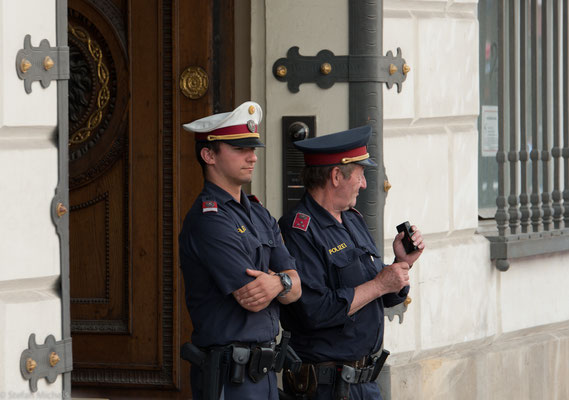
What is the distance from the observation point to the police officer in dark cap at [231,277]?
156 inches

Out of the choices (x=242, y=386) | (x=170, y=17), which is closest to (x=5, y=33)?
(x=242, y=386)

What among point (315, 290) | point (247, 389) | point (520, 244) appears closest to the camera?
point (247, 389)

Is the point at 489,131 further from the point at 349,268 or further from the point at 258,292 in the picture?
the point at 258,292

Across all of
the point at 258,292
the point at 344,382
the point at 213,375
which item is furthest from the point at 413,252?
the point at 213,375

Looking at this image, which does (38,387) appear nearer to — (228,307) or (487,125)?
(228,307)

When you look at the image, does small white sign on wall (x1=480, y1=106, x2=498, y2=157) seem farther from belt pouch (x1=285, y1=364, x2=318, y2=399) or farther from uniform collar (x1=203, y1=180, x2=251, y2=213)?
uniform collar (x1=203, y1=180, x2=251, y2=213)

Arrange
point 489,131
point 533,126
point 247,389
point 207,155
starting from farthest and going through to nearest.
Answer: point 533,126 < point 489,131 < point 207,155 < point 247,389

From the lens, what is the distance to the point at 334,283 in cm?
451

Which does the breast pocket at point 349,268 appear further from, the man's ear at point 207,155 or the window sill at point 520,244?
the window sill at point 520,244

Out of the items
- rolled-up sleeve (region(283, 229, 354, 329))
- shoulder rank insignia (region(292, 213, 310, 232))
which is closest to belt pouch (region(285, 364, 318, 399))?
rolled-up sleeve (region(283, 229, 354, 329))

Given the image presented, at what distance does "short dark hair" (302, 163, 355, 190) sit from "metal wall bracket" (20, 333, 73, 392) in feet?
3.78

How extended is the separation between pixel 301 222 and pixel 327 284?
0.86 feet

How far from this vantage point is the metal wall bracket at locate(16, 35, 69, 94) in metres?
3.90

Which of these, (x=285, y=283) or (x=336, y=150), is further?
(x=336, y=150)
